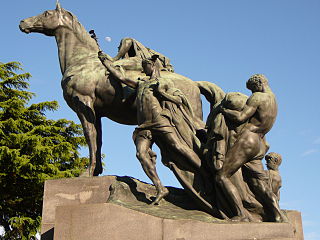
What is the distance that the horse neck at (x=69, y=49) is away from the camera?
10.4 m

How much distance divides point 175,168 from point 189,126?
2.82ft

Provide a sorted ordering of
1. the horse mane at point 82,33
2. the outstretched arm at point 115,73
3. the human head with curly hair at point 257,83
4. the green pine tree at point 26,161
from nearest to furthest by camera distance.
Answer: the human head with curly hair at point 257,83
the outstretched arm at point 115,73
the horse mane at point 82,33
the green pine tree at point 26,161

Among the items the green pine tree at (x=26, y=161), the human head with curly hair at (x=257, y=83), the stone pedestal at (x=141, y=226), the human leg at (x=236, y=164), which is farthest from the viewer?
the green pine tree at (x=26, y=161)

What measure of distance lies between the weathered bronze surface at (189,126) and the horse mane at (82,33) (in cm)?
48

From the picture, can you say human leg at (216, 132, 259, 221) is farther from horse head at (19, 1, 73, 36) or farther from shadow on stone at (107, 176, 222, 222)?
horse head at (19, 1, 73, 36)

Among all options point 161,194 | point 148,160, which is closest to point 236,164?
point 161,194

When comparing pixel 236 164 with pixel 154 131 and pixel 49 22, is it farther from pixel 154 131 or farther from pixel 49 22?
pixel 49 22

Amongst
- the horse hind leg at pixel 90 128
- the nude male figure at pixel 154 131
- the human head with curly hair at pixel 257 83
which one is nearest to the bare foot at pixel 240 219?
the nude male figure at pixel 154 131

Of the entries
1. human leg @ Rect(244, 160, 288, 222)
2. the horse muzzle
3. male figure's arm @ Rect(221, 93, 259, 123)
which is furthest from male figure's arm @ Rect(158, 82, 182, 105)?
the horse muzzle

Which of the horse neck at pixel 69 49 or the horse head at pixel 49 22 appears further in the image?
the horse head at pixel 49 22

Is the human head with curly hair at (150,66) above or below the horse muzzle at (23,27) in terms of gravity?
below

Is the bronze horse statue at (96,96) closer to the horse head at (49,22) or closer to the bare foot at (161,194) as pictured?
the horse head at (49,22)

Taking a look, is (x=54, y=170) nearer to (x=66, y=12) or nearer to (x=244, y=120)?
(x=66, y=12)

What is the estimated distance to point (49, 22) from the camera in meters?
10.8
